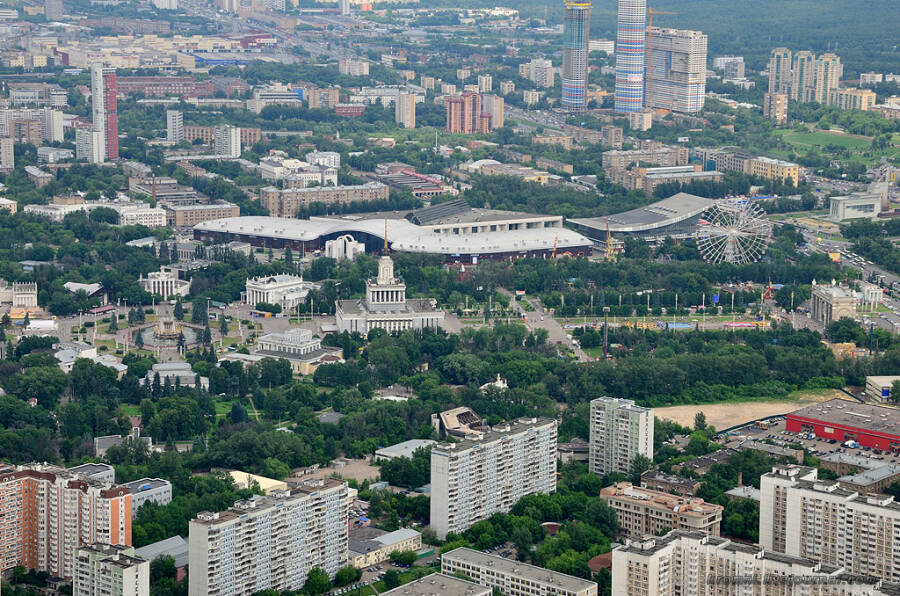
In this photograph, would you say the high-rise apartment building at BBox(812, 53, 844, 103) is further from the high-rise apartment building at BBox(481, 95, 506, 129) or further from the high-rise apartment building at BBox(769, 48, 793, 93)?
the high-rise apartment building at BBox(481, 95, 506, 129)

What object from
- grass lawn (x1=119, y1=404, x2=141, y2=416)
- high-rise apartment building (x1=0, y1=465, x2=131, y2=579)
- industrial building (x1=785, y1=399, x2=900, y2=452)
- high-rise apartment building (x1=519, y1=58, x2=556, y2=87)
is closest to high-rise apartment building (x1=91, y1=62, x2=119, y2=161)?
high-rise apartment building (x1=519, y1=58, x2=556, y2=87)

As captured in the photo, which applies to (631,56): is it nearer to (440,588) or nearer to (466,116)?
(466,116)

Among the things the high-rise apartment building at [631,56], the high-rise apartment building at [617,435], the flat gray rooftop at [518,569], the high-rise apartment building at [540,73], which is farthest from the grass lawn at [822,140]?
the flat gray rooftop at [518,569]

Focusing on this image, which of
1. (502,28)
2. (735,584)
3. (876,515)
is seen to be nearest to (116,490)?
(735,584)

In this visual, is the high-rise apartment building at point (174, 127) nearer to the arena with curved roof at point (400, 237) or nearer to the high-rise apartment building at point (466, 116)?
the high-rise apartment building at point (466, 116)

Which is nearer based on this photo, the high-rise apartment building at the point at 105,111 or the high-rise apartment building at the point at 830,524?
the high-rise apartment building at the point at 830,524
